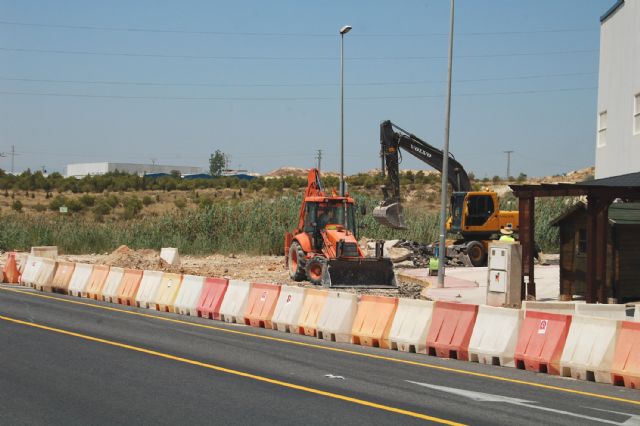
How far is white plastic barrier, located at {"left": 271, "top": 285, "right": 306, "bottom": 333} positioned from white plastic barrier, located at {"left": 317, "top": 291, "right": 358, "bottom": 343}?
30.3 inches

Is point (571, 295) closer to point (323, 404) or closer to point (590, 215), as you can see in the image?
point (590, 215)

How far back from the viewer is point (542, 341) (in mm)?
13477

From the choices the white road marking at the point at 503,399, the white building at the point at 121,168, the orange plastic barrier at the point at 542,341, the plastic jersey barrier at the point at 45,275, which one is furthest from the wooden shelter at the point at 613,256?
the white building at the point at 121,168

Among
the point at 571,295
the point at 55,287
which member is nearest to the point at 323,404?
the point at 571,295

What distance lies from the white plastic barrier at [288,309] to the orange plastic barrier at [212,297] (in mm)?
1983

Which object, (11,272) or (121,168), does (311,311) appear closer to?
(11,272)

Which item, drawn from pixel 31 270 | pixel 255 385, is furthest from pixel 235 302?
pixel 31 270

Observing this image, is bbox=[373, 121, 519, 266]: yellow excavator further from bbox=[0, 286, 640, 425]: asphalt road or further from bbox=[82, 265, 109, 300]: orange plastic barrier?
bbox=[0, 286, 640, 425]: asphalt road

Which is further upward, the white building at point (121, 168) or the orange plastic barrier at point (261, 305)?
the white building at point (121, 168)

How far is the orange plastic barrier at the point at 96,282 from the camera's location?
23656mm

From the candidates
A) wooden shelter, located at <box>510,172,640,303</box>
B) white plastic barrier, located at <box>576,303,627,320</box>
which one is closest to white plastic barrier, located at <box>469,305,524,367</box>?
white plastic barrier, located at <box>576,303,627,320</box>

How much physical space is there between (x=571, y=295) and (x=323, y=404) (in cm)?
1470

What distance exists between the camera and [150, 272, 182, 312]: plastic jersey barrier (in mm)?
21000

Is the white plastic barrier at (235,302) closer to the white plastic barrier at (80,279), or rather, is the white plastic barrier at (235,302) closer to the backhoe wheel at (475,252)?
the white plastic barrier at (80,279)
